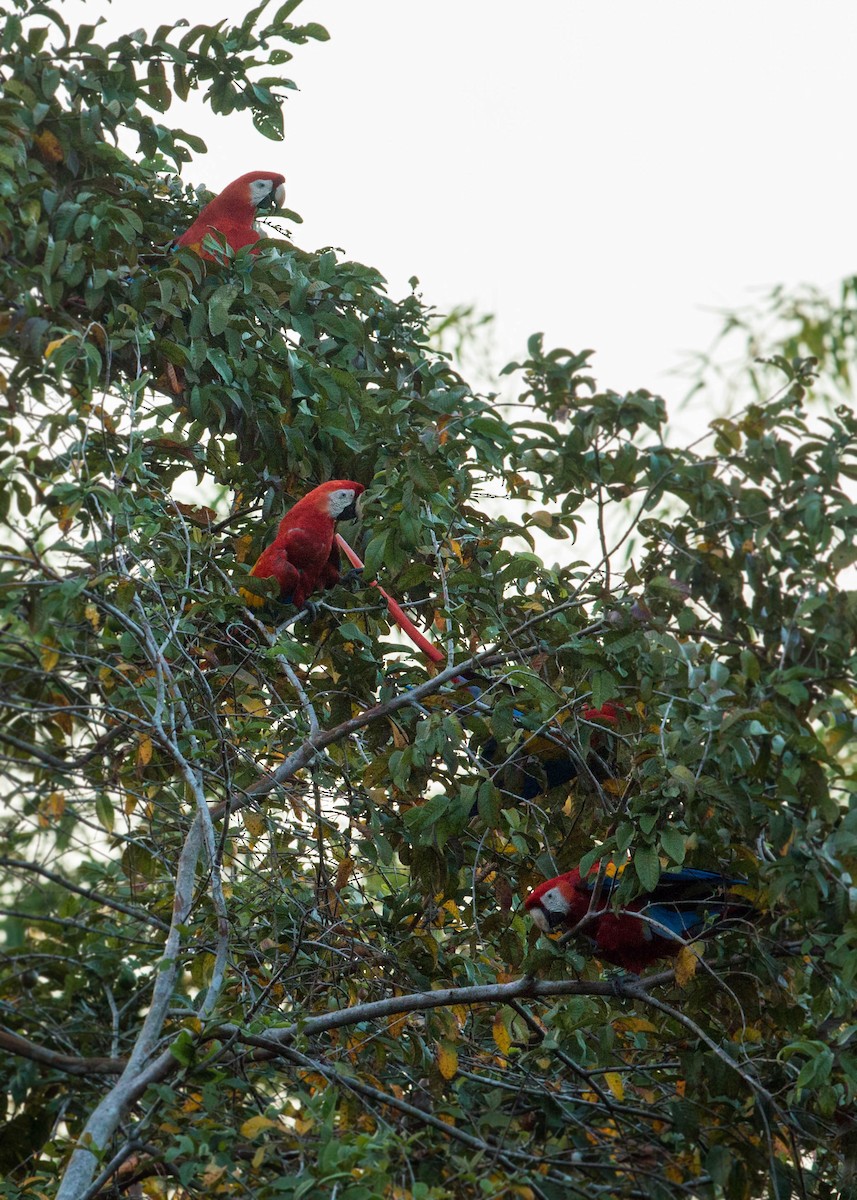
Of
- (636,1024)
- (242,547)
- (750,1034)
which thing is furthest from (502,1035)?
(242,547)

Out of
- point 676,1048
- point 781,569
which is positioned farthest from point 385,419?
point 676,1048

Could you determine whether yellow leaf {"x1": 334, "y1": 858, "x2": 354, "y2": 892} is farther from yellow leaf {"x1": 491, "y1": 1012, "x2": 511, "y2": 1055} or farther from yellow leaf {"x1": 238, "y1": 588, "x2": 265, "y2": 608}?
yellow leaf {"x1": 238, "y1": 588, "x2": 265, "y2": 608}

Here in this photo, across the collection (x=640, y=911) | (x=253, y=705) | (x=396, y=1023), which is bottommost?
(x=396, y=1023)

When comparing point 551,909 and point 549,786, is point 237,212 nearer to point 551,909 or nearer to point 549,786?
point 549,786

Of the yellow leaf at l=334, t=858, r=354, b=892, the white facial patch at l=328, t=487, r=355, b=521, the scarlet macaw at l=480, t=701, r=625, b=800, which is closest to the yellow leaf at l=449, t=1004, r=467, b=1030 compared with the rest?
the yellow leaf at l=334, t=858, r=354, b=892

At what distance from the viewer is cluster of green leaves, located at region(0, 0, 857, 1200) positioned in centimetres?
184

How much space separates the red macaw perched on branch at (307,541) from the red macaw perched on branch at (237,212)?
2.66 ft

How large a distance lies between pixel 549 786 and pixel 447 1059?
787 mm

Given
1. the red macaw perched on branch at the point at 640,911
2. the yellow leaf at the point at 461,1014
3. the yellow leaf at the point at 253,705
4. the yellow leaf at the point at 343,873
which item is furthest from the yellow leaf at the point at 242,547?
the yellow leaf at the point at 461,1014

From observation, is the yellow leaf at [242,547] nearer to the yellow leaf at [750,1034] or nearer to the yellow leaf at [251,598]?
the yellow leaf at [251,598]

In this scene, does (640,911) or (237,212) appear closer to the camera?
(640,911)

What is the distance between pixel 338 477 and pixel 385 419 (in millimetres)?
244

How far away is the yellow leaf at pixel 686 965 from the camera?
1.93 m

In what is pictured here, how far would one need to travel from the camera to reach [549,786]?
2656 mm
